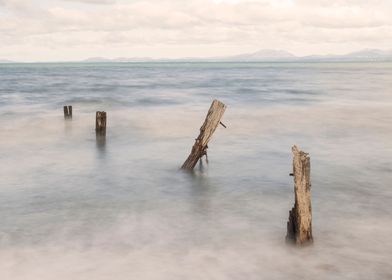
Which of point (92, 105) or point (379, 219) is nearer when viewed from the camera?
point (379, 219)

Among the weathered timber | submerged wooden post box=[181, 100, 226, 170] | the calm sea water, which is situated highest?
submerged wooden post box=[181, 100, 226, 170]

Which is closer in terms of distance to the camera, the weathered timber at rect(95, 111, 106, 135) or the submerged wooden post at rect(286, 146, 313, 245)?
the submerged wooden post at rect(286, 146, 313, 245)

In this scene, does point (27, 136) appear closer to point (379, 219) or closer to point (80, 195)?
point (80, 195)

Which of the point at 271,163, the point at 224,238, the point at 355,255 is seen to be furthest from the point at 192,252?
the point at 271,163

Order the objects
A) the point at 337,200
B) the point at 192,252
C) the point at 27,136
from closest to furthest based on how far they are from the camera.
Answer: the point at 192,252
the point at 337,200
the point at 27,136

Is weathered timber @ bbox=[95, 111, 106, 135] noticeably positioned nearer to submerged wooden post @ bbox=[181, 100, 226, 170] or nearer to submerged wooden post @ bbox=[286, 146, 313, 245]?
submerged wooden post @ bbox=[181, 100, 226, 170]

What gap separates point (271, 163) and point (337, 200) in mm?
4689

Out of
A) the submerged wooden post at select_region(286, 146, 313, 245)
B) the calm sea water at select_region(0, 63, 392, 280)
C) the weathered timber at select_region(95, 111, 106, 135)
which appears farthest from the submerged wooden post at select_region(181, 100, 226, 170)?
the weathered timber at select_region(95, 111, 106, 135)

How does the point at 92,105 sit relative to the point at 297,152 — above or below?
below

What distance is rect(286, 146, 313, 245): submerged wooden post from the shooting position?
9.73 meters

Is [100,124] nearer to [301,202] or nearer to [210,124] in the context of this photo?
[210,124]

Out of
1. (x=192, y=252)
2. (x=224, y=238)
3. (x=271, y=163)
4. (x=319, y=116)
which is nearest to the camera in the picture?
(x=192, y=252)

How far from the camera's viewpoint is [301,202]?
9.89 metres

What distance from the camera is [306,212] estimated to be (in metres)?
10.0
